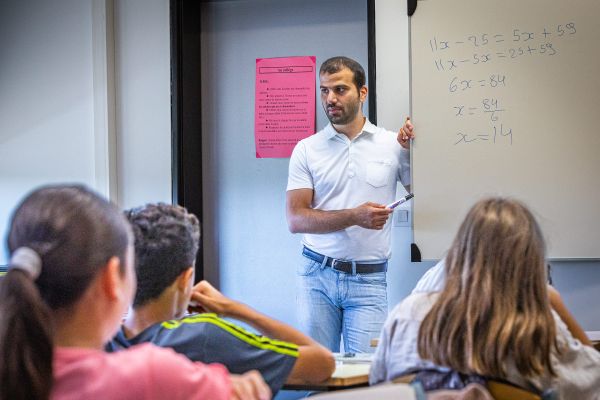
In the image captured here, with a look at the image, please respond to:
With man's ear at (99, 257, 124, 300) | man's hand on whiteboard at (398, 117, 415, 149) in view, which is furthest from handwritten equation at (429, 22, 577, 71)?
man's ear at (99, 257, 124, 300)

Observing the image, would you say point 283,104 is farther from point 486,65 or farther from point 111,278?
point 111,278

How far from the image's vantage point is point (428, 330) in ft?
5.28

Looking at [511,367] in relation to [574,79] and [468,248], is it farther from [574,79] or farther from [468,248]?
[574,79]

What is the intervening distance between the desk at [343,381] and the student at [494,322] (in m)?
0.17

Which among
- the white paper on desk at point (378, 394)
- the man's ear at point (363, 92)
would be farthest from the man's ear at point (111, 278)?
the man's ear at point (363, 92)

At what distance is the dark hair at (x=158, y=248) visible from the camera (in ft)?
5.48

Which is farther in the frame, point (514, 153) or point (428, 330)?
point (514, 153)

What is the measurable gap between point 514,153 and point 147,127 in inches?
A: 75.0

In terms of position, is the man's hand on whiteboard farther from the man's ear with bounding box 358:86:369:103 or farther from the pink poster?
the pink poster

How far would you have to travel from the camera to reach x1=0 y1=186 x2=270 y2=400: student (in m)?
1.03

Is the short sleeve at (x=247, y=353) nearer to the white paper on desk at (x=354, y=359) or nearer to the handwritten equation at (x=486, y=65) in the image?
the white paper on desk at (x=354, y=359)

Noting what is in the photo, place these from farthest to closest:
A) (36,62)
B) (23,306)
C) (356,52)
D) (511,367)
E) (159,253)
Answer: (36,62) → (356,52) → (159,253) → (511,367) → (23,306)

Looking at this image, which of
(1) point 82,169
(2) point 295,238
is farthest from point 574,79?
(1) point 82,169

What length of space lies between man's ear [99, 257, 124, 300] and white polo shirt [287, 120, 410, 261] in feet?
6.77
